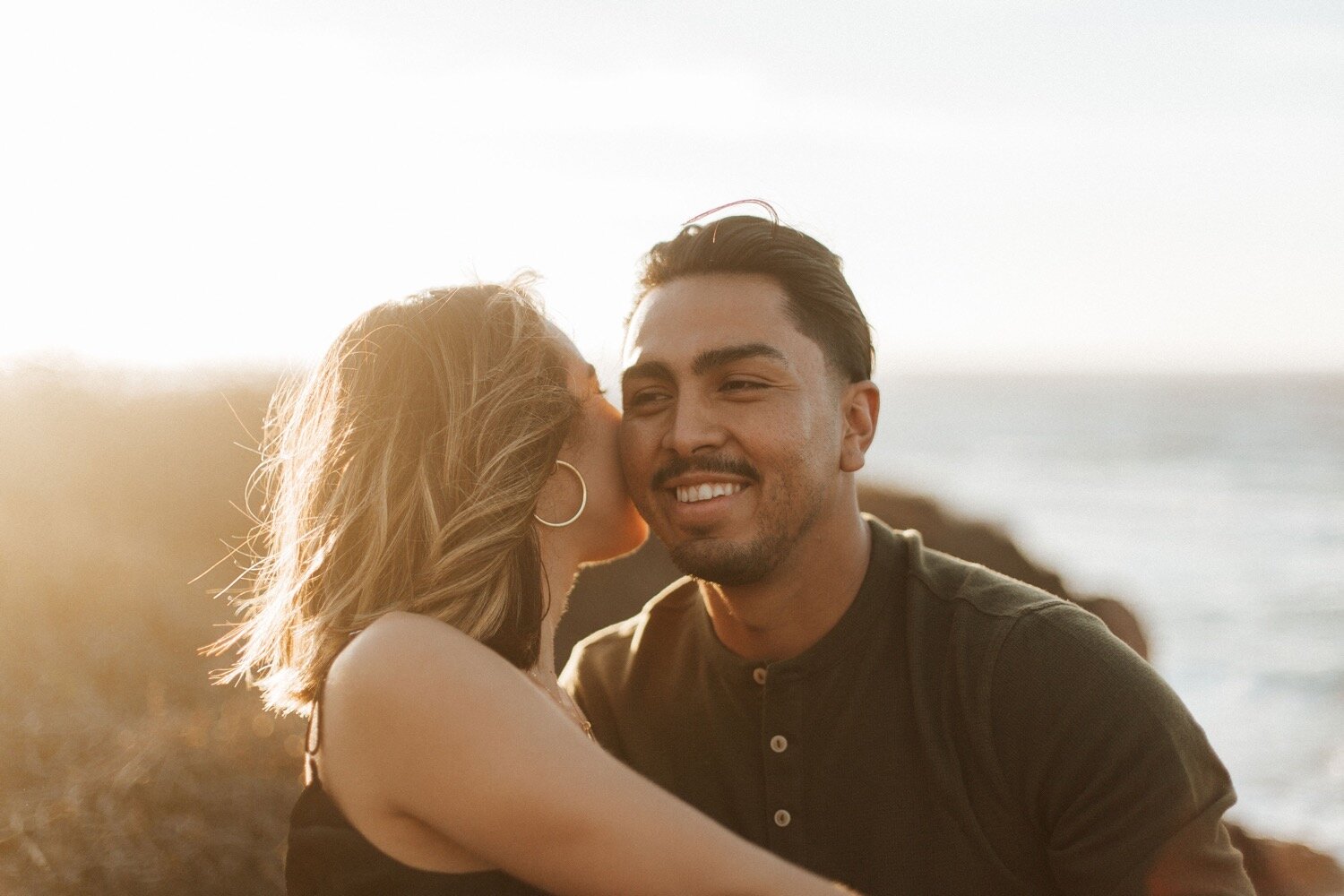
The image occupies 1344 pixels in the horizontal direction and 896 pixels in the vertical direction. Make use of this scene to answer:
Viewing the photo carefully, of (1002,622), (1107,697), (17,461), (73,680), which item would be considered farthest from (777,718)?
(17,461)

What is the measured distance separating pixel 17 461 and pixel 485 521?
20.7 feet

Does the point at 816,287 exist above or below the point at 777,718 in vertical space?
above

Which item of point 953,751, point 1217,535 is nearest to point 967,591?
point 953,751

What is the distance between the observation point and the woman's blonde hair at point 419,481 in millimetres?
2934

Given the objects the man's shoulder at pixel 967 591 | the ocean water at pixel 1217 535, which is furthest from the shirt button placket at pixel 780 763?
the ocean water at pixel 1217 535

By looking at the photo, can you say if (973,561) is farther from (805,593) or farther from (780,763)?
(780,763)

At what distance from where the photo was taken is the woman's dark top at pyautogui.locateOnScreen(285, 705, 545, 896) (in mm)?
2658

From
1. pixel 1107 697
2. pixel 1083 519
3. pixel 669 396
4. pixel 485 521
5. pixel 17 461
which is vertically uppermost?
pixel 669 396

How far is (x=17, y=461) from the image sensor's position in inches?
312

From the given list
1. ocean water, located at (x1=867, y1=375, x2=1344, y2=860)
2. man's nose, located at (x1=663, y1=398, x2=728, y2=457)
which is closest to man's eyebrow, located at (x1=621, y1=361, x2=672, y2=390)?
man's nose, located at (x1=663, y1=398, x2=728, y2=457)

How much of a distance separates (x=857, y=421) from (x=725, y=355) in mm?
611

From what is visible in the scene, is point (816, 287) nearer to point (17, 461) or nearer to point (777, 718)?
point (777, 718)

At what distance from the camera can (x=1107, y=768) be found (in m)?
2.99

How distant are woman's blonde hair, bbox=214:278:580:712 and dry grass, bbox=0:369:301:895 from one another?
169 cm
